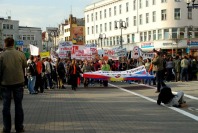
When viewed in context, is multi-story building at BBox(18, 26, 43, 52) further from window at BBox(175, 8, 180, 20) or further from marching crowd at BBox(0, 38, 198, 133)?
marching crowd at BBox(0, 38, 198, 133)

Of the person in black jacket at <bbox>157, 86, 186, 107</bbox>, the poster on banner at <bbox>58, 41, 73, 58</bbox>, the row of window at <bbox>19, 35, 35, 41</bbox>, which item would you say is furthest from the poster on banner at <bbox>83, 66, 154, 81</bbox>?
the row of window at <bbox>19, 35, 35, 41</bbox>

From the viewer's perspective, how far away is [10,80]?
29.3ft

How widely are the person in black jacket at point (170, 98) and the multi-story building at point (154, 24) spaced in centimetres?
4840

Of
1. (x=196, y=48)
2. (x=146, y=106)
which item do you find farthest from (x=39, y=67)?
(x=196, y=48)

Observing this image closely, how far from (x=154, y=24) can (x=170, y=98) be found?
60376mm

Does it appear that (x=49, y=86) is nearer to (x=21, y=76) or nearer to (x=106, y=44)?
(x=21, y=76)

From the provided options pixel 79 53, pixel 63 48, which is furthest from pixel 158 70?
pixel 63 48

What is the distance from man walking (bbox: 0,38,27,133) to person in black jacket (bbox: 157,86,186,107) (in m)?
6.19

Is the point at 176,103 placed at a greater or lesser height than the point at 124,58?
lesser

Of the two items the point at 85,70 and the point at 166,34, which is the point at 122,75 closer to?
the point at 85,70

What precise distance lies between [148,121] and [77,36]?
11061 cm

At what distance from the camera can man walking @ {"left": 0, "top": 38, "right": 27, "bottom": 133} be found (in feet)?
29.2

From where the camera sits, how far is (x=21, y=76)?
909 cm

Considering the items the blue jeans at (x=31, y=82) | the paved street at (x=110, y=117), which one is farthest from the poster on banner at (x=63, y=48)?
the paved street at (x=110, y=117)
